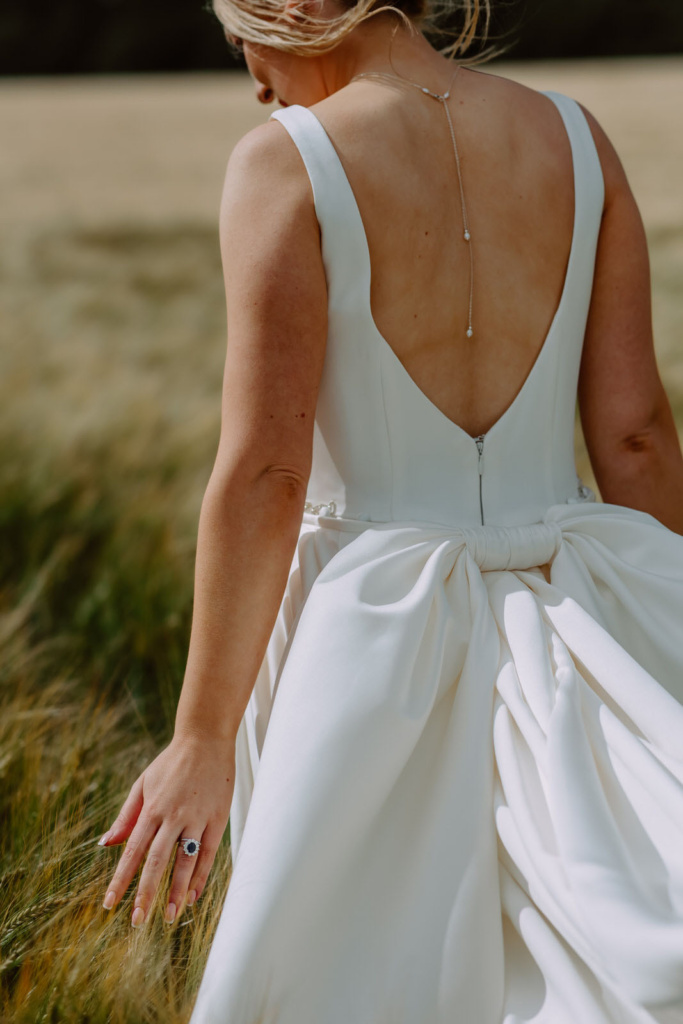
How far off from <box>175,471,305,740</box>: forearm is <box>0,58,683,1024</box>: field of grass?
0.94ft

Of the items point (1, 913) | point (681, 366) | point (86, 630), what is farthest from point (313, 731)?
point (681, 366)

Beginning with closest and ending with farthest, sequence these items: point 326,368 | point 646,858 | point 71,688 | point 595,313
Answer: point 646,858, point 326,368, point 595,313, point 71,688

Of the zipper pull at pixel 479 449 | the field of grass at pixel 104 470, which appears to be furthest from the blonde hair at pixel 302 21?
the field of grass at pixel 104 470

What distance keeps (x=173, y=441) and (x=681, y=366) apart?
49.7 inches

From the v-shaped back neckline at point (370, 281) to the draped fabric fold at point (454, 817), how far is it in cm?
13

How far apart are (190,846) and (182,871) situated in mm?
21

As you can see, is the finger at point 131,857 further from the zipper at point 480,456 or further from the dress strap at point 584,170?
the dress strap at point 584,170

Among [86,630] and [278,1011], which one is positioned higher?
[278,1011]

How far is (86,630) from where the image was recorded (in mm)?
2156

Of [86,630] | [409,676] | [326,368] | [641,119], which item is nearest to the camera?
[409,676]

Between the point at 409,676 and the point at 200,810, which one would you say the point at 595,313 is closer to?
the point at 409,676

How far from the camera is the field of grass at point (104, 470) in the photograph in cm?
108

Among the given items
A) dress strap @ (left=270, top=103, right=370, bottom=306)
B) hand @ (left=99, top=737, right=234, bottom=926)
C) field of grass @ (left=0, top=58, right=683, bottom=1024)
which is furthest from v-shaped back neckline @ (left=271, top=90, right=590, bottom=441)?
field of grass @ (left=0, top=58, right=683, bottom=1024)

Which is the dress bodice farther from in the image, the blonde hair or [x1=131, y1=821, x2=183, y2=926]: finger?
[x1=131, y1=821, x2=183, y2=926]: finger
